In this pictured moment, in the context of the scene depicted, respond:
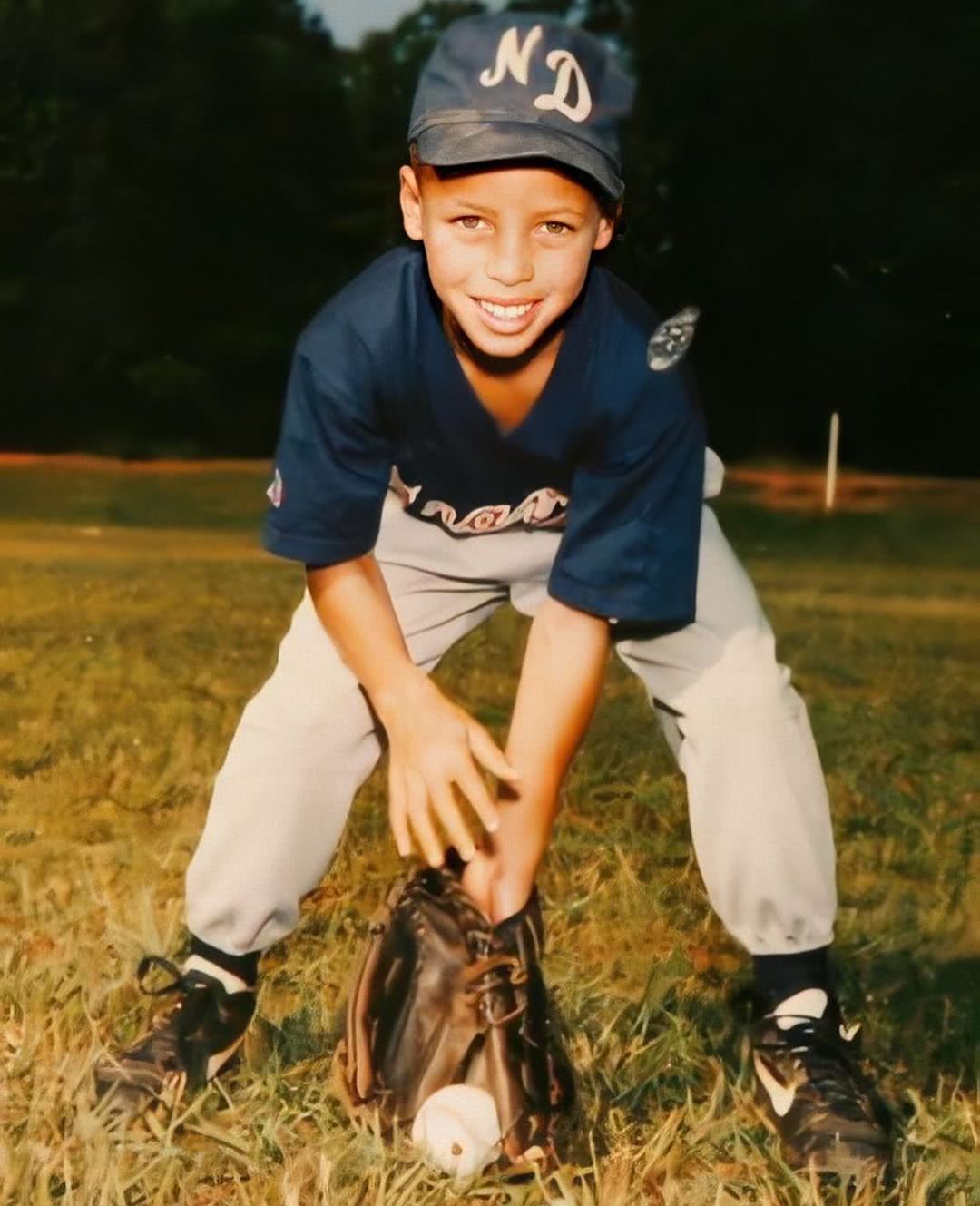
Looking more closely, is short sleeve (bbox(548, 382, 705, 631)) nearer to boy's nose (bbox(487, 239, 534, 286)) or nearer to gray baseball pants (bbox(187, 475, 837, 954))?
gray baseball pants (bbox(187, 475, 837, 954))

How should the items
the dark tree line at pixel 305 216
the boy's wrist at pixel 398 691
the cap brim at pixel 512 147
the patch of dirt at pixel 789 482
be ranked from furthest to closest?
the patch of dirt at pixel 789 482 → the dark tree line at pixel 305 216 → the boy's wrist at pixel 398 691 → the cap brim at pixel 512 147

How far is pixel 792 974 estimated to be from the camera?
2.14m

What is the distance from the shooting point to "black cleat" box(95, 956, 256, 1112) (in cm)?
203

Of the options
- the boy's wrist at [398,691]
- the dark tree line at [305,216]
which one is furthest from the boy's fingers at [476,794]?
the dark tree line at [305,216]

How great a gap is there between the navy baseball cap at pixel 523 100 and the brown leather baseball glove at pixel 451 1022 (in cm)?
80

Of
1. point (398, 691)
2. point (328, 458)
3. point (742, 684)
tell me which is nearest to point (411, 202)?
point (328, 458)

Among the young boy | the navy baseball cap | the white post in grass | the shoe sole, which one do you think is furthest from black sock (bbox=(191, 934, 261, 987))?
the white post in grass

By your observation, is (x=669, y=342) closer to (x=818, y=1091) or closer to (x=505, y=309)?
(x=505, y=309)

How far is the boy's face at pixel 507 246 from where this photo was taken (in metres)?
1.89

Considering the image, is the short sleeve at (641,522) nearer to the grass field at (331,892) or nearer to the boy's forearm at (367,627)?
the boy's forearm at (367,627)

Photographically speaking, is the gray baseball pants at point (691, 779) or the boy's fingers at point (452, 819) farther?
the gray baseball pants at point (691, 779)

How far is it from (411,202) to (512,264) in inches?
8.1

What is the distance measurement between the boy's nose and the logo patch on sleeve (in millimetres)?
358

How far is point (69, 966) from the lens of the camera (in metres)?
2.31
